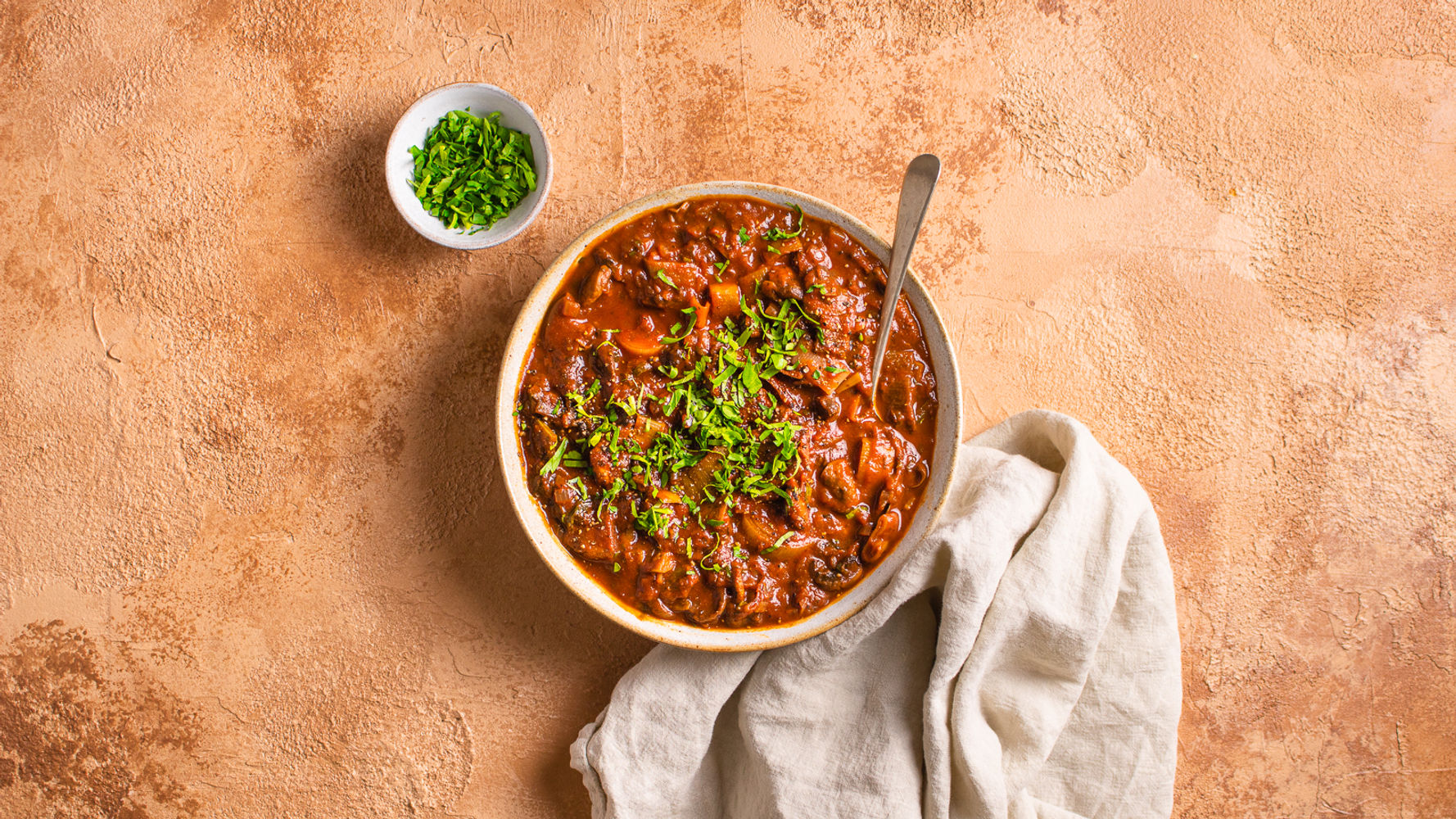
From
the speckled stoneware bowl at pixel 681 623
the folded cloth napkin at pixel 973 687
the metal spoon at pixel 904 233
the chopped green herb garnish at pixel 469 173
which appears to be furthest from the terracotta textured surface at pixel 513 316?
the metal spoon at pixel 904 233

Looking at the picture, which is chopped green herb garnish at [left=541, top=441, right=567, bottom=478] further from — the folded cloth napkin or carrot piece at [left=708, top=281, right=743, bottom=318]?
the folded cloth napkin

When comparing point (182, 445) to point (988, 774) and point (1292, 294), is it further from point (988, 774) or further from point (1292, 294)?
point (1292, 294)

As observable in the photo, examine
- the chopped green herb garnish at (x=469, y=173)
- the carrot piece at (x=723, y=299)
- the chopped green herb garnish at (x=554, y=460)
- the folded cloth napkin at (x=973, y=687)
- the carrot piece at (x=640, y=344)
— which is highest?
the chopped green herb garnish at (x=469, y=173)

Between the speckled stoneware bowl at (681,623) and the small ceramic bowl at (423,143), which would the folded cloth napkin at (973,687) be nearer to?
the speckled stoneware bowl at (681,623)

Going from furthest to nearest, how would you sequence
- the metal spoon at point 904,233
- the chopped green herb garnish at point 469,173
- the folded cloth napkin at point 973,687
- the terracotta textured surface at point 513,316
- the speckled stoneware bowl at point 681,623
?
the terracotta textured surface at point 513,316, the chopped green herb garnish at point 469,173, the folded cloth napkin at point 973,687, the speckled stoneware bowl at point 681,623, the metal spoon at point 904,233

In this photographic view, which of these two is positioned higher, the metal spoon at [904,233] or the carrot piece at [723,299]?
the metal spoon at [904,233]

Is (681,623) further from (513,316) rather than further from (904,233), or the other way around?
(904,233)
